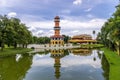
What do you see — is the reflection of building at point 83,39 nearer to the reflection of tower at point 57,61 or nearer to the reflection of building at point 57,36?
the reflection of building at point 57,36

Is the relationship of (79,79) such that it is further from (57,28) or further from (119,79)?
(57,28)

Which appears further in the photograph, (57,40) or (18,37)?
(57,40)

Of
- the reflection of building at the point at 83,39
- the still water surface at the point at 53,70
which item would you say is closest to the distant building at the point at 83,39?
the reflection of building at the point at 83,39

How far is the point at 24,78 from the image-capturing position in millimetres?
19859

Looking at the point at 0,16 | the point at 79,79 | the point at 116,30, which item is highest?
the point at 0,16

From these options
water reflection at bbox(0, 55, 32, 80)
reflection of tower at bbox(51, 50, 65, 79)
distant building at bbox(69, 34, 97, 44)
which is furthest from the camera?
distant building at bbox(69, 34, 97, 44)

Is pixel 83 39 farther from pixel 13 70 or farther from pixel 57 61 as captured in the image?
pixel 13 70

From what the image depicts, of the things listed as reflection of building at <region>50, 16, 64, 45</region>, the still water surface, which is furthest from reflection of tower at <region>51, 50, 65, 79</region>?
reflection of building at <region>50, 16, 64, 45</region>

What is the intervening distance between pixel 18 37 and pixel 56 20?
54786 millimetres

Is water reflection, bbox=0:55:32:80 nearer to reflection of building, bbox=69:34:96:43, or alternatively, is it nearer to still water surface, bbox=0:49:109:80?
still water surface, bbox=0:49:109:80

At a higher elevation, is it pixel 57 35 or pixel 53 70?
pixel 57 35

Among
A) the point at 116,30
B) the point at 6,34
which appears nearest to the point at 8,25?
the point at 6,34

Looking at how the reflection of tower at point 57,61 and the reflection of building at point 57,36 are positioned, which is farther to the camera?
the reflection of building at point 57,36

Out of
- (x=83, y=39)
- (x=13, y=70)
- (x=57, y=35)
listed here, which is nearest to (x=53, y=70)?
(x=13, y=70)
